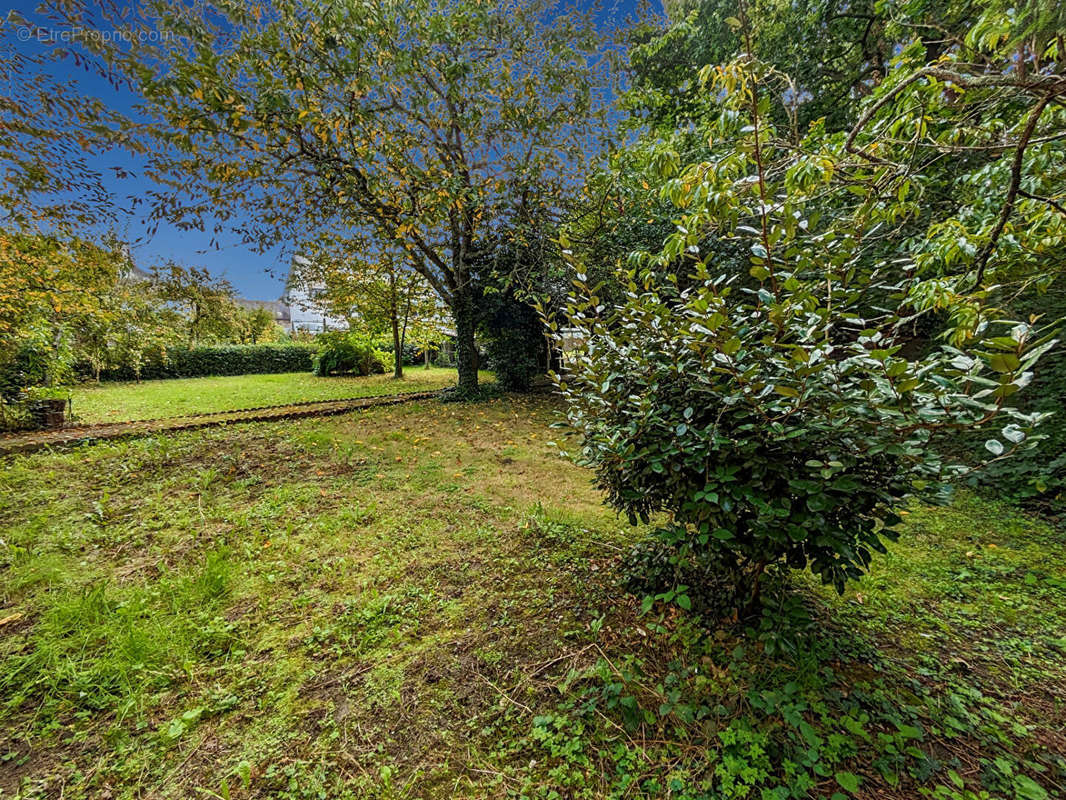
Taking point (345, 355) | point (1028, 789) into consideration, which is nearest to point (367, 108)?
point (1028, 789)

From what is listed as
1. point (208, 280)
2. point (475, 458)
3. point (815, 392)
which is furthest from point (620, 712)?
point (208, 280)

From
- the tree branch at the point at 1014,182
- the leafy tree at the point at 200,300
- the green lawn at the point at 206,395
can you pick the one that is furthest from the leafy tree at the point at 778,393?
the leafy tree at the point at 200,300

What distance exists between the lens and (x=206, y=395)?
371 inches

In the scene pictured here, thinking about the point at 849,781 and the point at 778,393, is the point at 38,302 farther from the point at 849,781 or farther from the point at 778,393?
the point at 849,781

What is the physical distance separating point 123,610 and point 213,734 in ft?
3.43

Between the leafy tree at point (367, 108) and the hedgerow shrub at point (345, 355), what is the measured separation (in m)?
7.40

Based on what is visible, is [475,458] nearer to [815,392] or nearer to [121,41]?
[815,392]

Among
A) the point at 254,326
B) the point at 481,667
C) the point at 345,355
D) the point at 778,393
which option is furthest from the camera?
the point at 254,326

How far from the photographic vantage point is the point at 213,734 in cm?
146

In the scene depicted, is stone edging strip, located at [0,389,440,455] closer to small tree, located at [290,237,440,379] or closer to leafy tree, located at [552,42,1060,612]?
small tree, located at [290,237,440,379]

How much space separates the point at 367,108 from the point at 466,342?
175 inches

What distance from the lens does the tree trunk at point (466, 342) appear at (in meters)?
8.64

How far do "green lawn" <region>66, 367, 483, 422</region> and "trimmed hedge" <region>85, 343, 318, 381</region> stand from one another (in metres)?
0.72

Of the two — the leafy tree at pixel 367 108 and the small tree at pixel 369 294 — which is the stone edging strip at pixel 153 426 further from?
the small tree at pixel 369 294
